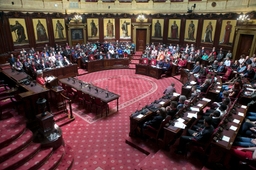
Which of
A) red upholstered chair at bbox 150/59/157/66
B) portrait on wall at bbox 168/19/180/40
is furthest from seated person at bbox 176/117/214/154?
portrait on wall at bbox 168/19/180/40

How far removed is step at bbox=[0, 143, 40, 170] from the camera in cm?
423

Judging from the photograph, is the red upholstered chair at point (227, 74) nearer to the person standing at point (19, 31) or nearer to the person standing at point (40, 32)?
the person standing at point (40, 32)

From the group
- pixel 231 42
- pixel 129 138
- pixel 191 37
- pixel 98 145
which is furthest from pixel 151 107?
pixel 191 37

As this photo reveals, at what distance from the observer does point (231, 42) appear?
531 inches

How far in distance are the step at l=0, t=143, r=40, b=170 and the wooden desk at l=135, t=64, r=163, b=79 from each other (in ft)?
29.4

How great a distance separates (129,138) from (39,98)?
3067 mm

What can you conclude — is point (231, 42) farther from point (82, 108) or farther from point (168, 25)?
point (82, 108)

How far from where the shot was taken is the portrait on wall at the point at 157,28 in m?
17.2

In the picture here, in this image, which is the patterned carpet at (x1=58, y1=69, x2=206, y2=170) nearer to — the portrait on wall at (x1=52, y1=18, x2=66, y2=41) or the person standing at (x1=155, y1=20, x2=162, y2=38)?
the portrait on wall at (x1=52, y1=18, x2=66, y2=41)

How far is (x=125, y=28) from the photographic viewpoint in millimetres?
18219

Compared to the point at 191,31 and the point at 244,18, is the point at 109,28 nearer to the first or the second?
the point at 191,31

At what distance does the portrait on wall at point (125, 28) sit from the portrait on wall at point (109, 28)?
79 centimetres

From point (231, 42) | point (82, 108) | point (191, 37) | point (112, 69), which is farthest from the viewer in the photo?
point (191, 37)

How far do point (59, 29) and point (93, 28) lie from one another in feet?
10.6
